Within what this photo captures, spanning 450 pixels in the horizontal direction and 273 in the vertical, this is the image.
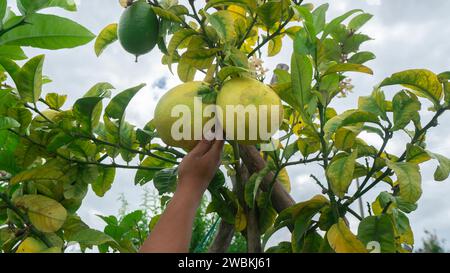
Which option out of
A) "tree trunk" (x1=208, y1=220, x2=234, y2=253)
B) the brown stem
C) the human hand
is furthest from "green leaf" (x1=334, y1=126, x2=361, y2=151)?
"tree trunk" (x1=208, y1=220, x2=234, y2=253)

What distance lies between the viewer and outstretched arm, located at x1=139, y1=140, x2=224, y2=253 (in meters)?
0.79

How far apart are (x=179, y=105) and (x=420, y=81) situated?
1.59 ft

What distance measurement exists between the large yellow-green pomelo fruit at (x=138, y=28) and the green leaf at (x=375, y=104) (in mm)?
476

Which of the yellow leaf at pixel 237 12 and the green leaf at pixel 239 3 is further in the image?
the yellow leaf at pixel 237 12

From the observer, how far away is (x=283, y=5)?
3.25ft

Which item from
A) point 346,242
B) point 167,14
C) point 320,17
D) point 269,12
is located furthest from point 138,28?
point 346,242

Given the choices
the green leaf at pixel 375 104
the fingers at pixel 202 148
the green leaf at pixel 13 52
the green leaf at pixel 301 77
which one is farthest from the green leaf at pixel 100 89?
the green leaf at pixel 375 104

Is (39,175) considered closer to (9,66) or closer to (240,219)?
(9,66)

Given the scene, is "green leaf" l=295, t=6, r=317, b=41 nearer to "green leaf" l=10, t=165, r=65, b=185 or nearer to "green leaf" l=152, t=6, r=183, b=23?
"green leaf" l=152, t=6, r=183, b=23

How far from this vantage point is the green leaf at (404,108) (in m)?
0.94

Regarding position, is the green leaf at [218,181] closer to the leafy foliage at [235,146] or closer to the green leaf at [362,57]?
the leafy foliage at [235,146]
